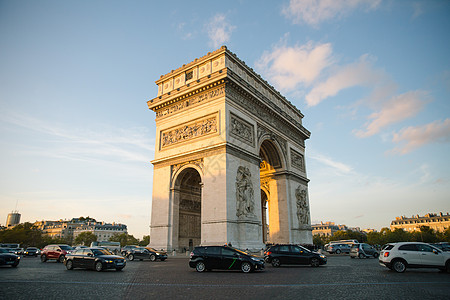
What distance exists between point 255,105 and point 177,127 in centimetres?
715

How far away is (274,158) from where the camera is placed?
1190 inches

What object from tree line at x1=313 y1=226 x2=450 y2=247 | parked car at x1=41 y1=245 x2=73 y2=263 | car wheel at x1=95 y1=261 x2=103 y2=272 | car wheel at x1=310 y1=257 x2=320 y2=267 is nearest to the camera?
car wheel at x1=95 y1=261 x2=103 y2=272

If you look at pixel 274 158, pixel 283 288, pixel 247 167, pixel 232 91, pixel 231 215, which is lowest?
pixel 283 288

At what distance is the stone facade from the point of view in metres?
114

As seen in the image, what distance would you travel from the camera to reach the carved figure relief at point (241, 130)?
23.5 metres

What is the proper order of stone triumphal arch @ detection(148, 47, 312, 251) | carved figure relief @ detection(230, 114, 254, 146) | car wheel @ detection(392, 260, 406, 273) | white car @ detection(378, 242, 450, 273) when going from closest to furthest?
white car @ detection(378, 242, 450, 273), car wheel @ detection(392, 260, 406, 273), stone triumphal arch @ detection(148, 47, 312, 251), carved figure relief @ detection(230, 114, 254, 146)

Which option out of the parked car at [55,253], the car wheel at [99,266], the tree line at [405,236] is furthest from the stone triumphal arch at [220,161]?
the tree line at [405,236]

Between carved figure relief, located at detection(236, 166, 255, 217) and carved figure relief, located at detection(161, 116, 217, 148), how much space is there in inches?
158

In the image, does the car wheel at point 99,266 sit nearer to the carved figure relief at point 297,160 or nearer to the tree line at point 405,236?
the carved figure relief at point 297,160

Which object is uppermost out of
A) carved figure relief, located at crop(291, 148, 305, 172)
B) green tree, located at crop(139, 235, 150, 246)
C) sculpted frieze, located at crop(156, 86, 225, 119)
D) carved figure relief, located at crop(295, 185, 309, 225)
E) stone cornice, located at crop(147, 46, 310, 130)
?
stone cornice, located at crop(147, 46, 310, 130)

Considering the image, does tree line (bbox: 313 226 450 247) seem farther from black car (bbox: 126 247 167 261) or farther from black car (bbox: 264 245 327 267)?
black car (bbox: 264 245 327 267)

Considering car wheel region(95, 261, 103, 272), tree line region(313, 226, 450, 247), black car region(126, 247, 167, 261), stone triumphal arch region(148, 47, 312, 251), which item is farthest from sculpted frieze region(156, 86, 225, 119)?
tree line region(313, 226, 450, 247)

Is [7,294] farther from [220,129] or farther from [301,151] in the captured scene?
[301,151]

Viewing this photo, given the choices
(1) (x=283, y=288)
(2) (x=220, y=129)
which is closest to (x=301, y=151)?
(2) (x=220, y=129)
